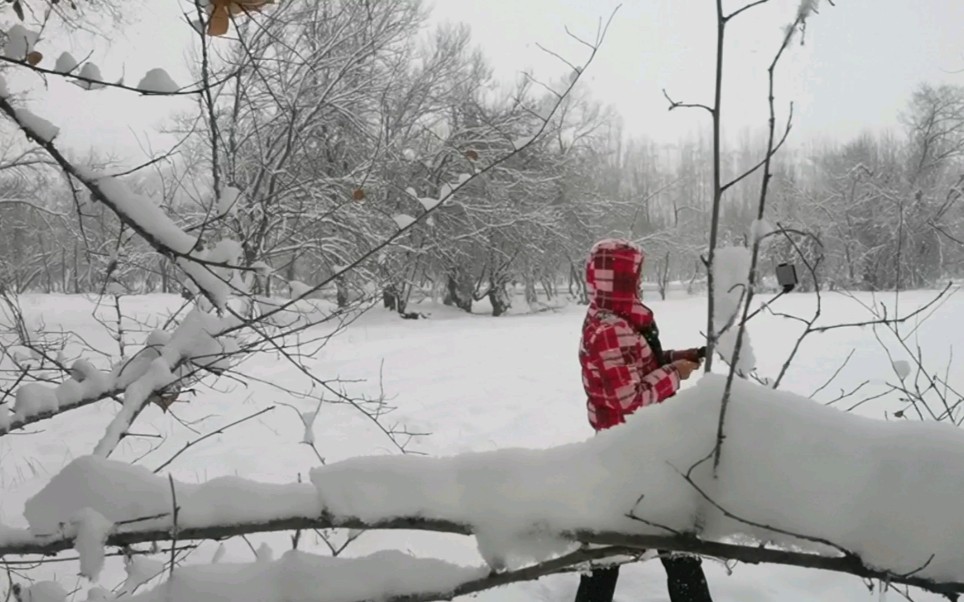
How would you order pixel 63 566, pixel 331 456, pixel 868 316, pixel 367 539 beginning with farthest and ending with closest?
1. pixel 868 316
2. pixel 331 456
3. pixel 367 539
4. pixel 63 566

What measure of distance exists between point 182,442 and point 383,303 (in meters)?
13.5

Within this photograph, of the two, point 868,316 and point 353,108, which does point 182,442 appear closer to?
point 353,108

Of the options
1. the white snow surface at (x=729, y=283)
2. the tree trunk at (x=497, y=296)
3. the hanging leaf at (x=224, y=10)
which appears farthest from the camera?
the tree trunk at (x=497, y=296)

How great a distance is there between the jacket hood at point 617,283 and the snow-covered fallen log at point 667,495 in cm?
147

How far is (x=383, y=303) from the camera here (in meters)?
17.7

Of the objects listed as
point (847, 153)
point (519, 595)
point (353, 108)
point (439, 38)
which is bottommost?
point (519, 595)

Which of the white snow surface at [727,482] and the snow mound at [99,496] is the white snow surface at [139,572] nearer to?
the snow mound at [99,496]

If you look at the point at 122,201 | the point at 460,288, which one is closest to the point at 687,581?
the point at 122,201

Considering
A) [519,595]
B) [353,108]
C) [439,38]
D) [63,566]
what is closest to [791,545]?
[519,595]

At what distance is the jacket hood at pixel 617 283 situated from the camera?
217 cm

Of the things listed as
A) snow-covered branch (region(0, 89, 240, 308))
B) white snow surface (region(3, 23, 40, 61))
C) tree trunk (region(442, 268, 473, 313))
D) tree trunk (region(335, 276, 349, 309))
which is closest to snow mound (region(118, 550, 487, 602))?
snow-covered branch (region(0, 89, 240, 308))

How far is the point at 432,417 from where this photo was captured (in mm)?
5215

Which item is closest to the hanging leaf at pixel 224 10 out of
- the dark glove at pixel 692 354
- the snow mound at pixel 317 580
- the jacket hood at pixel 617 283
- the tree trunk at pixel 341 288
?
the tree trunk at pixel 341 288

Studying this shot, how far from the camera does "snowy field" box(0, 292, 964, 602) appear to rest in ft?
8.69
